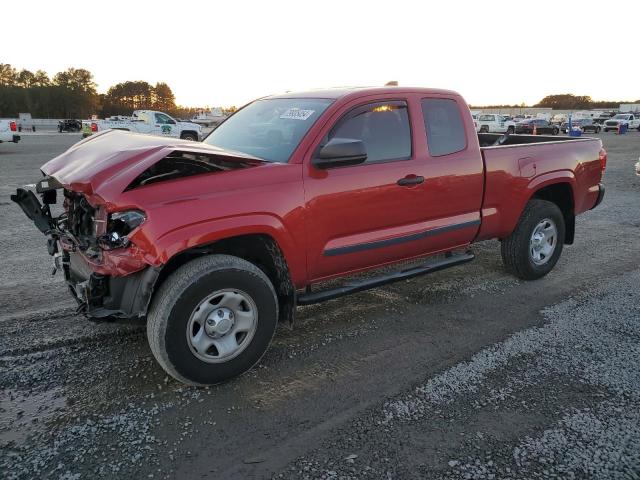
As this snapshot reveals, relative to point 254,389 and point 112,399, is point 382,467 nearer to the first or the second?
point 254,389

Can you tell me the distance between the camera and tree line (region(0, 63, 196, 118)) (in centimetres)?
8544

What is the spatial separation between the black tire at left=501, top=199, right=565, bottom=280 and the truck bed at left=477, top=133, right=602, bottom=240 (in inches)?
5.9

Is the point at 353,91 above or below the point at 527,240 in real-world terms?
above

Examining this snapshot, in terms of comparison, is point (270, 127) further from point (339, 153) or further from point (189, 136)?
point (189, 136)

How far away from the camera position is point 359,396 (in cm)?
312

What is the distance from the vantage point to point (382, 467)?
2.49 meters

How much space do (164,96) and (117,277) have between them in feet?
422

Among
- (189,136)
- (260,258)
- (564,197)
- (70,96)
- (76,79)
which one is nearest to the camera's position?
(260,258)

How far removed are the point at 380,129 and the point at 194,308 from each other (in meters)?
2.05

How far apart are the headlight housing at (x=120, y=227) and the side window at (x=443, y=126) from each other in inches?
97.9

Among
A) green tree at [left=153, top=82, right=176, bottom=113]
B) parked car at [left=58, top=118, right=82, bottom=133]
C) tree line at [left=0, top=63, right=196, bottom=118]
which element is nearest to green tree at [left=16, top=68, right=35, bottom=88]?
tree line at [left=0, top=63, right=196, bottom=118]

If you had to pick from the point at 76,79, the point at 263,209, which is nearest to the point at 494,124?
the point at 263,209

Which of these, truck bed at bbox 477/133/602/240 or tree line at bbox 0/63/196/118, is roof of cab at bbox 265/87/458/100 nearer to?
truck bed at bbox 477/133/602/240

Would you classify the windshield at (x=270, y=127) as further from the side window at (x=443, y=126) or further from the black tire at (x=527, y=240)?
the black tire at (x=527, y=240)
